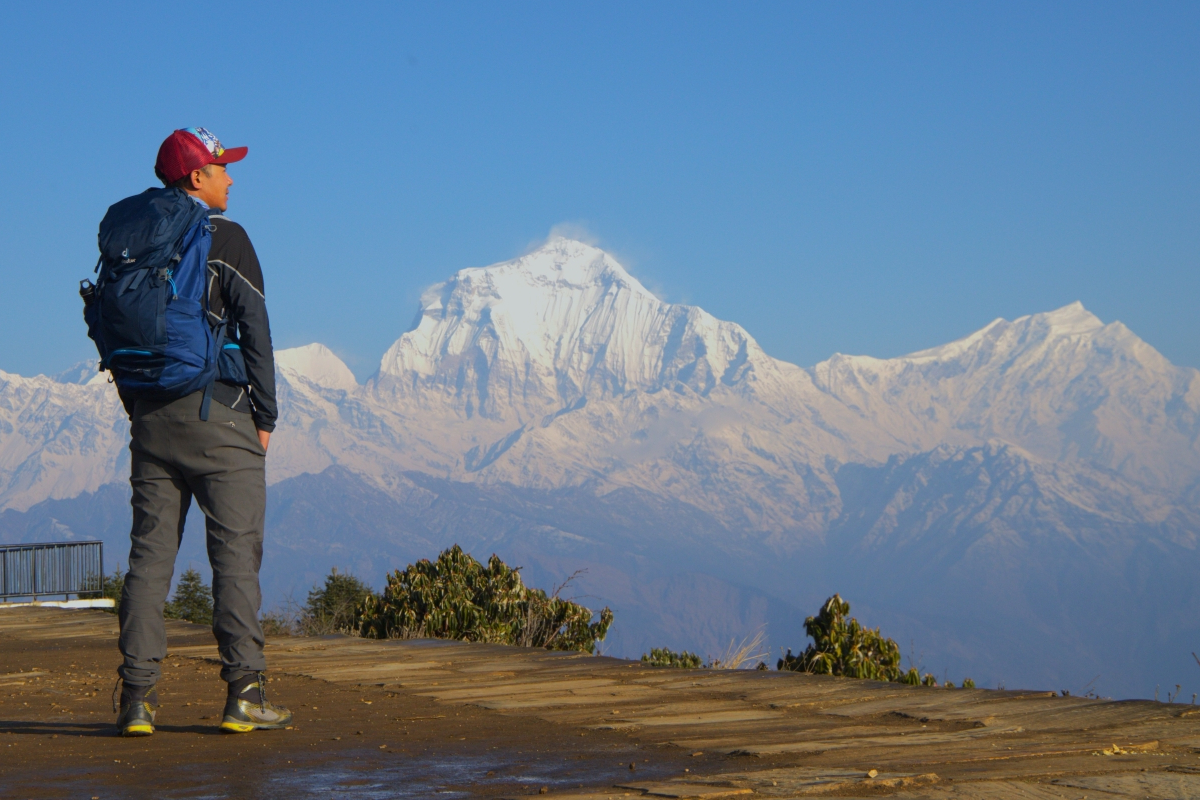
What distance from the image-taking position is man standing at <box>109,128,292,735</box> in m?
3.91

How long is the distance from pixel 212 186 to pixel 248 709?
64.7 inches

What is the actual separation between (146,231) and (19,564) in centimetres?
1546

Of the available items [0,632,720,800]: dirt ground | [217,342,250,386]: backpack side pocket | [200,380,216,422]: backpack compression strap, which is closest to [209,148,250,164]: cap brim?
[217,342,250,386]: backpack side pocket

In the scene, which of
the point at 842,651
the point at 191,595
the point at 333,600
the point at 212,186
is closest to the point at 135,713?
the point at 212,186

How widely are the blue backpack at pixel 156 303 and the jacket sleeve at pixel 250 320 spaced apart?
59 mm

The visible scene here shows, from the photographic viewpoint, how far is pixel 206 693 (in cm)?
516

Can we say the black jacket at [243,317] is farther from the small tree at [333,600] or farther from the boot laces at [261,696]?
the small tree at [333,600]

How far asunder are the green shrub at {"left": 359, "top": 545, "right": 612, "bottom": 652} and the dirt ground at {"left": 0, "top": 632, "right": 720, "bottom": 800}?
11.2 feet

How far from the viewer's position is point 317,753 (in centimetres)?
356

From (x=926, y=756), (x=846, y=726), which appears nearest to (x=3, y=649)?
(x=846, y=726)

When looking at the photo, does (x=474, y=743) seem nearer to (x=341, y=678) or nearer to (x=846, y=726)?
(x=846, y=726)

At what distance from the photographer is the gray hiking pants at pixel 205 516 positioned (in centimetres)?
392

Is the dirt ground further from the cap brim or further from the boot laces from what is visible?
the cap brim

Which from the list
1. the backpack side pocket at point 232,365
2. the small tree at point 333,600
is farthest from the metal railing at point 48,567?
the backpack side pocket at point 232,365
